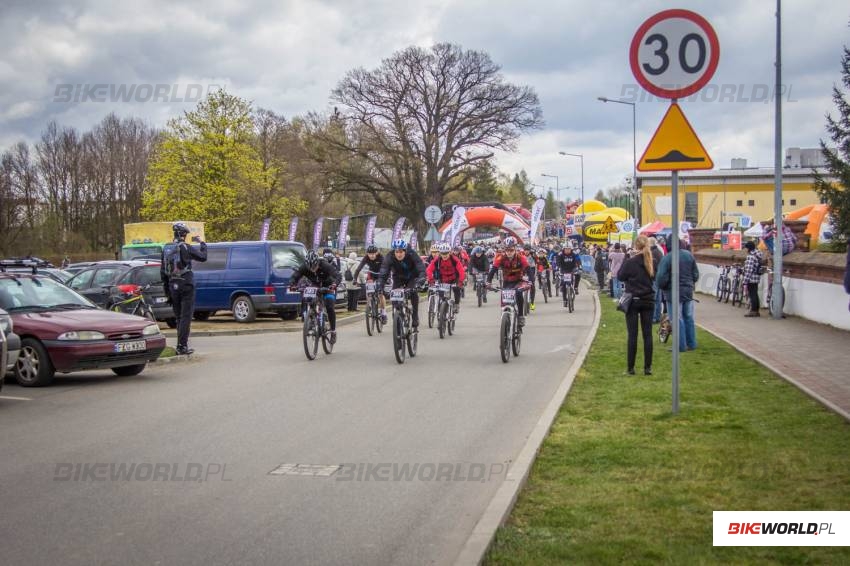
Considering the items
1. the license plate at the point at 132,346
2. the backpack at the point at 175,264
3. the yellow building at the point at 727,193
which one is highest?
the yellow building at the point at 727,193

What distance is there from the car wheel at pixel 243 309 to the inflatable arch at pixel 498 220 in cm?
3506

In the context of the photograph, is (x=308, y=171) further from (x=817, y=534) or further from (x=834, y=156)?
(x=817, y=534)

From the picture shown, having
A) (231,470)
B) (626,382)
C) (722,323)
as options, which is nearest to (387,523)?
(231,470)

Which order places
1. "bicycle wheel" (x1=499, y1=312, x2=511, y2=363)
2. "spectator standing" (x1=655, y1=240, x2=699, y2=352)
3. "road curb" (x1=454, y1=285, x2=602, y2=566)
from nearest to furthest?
"road curb" (x1=454, y1=285, x2=602, y2=566), "spectator standing" (x1=655, y1=240, x2=699, y2=352), "bicycle wheel" (x1=499, y1=312, x2=511, y2=363)

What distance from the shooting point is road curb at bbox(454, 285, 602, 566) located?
4.91 meters

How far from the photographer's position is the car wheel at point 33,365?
1210 cm

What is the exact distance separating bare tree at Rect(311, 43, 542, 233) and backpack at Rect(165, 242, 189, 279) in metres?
42.9

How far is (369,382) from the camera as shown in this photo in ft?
40.4

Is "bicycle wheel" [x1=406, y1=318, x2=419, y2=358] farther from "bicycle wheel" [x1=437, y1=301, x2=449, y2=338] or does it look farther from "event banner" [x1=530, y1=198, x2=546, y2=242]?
→ "event banner" [x1=530, y1=198, x2=546, y2=242]

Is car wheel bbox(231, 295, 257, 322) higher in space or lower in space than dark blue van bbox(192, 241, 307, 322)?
lower

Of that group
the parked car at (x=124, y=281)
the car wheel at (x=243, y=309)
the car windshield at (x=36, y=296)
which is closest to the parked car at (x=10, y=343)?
the car windshield at (x=36, y=296)

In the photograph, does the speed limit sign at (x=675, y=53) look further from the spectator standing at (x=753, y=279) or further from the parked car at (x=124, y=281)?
the parked car at (x=124, y=281)

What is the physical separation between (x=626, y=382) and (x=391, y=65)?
49.2 metres

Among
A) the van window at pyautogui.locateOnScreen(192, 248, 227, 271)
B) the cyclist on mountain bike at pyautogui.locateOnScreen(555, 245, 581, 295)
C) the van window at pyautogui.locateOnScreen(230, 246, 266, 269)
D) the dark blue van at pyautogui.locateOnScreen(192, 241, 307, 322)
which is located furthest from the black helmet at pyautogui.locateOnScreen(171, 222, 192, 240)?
the cyclist on mountain bike at pyautogui.locateOnScreen(555, 245, 581, 295)
